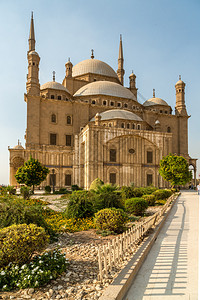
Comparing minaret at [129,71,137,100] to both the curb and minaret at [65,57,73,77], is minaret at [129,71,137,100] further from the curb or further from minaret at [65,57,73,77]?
the curb

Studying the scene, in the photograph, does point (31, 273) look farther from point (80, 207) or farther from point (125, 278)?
point (80, 207)

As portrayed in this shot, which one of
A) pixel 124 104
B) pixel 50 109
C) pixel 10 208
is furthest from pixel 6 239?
pixel 124 104

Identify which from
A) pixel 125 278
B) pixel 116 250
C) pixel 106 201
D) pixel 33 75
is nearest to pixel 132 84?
pixel 33 75

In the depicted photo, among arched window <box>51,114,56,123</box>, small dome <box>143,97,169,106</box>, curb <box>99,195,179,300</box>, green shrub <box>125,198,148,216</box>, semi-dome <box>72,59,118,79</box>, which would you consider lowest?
green shrub <box>125,198,148,216</box>

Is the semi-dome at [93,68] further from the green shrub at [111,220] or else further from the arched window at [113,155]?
the green shrub at [111,220]

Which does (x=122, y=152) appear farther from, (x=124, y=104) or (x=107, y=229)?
(x=107, y=229)

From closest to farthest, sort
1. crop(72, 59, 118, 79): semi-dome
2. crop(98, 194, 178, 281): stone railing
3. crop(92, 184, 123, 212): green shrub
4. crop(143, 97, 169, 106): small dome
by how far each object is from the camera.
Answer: crop(98, 194, 178, 281): stone railing → crop(92, 184, 123, 212): green shrub → crop(143, 97, 169, 106): small dome → crop(72, 59, 118, 79): semi-dome

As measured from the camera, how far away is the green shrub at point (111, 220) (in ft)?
29.1

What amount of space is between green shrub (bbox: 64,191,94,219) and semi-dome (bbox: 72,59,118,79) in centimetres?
4246

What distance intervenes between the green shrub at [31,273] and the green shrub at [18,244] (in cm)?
16

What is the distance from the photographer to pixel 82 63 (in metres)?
51.7

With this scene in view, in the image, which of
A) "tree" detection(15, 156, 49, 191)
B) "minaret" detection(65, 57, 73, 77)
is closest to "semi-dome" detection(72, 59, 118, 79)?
"minaret" detection(65, 57, 73, 77)

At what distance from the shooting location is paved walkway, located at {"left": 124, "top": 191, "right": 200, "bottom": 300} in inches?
169

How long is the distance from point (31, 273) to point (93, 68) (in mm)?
50014
